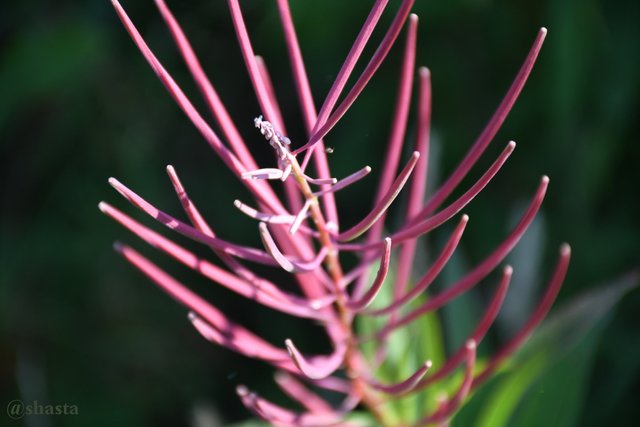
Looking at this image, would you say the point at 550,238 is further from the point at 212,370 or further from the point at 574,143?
the point at 212,370

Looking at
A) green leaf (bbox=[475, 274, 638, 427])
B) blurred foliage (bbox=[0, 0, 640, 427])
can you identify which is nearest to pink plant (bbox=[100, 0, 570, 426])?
green leaf (bbox=[475, 274, 638, 427])

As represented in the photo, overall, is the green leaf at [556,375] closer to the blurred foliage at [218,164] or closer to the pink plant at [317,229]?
the pink plant at [317,229]

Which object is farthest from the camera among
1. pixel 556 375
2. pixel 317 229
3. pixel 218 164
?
pixel 218 164

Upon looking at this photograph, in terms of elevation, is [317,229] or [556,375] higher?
[317,229]

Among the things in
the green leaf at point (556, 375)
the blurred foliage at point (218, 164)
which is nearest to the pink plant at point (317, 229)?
the green leaf at point (556, 375)

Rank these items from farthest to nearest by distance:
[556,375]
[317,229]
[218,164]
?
[218,164], [556,375], [317,229]

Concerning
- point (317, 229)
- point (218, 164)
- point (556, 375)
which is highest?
point (218, 164)

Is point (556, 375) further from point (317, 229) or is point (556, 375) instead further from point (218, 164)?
point (218, 164)

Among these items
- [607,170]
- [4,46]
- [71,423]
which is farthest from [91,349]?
[607,170]

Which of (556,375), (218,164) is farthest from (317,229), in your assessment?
(218,164)
